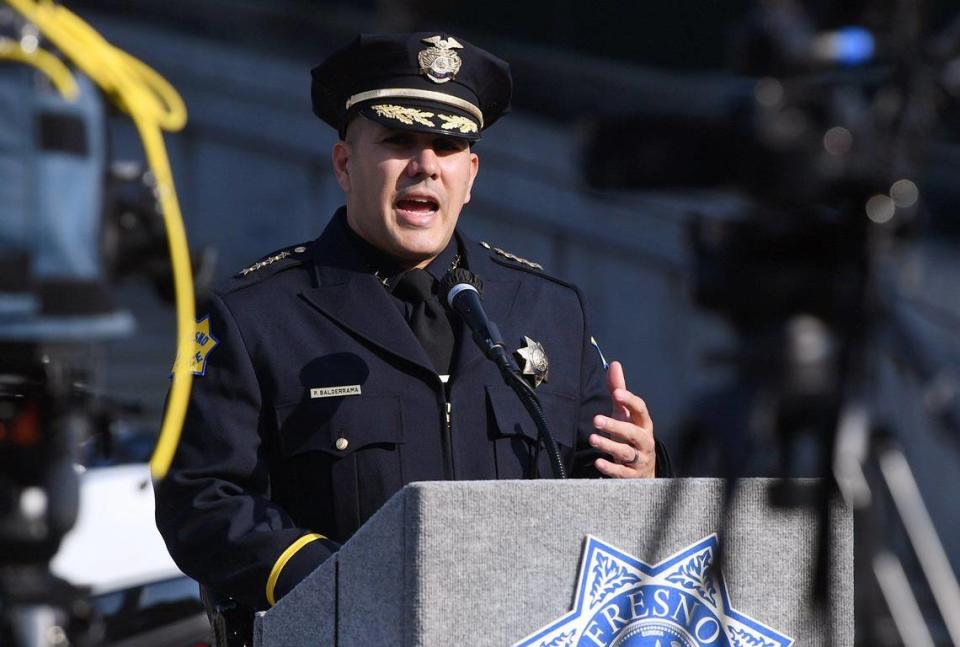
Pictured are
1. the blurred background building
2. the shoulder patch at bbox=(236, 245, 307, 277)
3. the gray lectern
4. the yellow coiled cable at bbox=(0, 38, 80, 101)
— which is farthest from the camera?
the blurred background building

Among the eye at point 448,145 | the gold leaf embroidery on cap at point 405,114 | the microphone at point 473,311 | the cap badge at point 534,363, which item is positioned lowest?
the cap badge at point 534,363

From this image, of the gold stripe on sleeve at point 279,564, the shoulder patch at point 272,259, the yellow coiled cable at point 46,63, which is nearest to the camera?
the gold stripe on sleeve at point 279,564

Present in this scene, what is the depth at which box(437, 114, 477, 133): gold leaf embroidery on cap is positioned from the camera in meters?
2.76

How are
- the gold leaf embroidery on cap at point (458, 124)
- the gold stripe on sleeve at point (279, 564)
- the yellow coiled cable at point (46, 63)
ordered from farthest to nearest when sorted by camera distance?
the gold leaf embroidery on cap at point (458, 124)
the yellow coiled cable at point (46, 63)
the gold stripe on sleeve at point (279, 564)

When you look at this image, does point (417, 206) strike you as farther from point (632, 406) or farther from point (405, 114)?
point (632, 406)

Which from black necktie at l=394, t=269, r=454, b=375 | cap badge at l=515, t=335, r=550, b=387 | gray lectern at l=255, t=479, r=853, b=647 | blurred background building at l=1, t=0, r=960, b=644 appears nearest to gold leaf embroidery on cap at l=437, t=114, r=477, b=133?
black necktie at l=394, t=269, r=454, b=375

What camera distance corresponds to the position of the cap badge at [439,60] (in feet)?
9.29

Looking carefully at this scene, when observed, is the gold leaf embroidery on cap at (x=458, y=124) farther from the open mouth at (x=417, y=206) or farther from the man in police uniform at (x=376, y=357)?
the open mouth at (x=417, y=206)

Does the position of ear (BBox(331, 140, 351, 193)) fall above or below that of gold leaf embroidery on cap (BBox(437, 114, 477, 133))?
below

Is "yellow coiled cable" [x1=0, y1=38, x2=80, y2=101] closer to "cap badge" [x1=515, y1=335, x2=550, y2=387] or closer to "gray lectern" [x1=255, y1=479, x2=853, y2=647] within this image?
"cap badge" [x1=515, y1=335, x2=550, y2=387]

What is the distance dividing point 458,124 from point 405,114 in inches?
3.7

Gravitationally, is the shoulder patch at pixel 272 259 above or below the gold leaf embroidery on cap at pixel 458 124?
below

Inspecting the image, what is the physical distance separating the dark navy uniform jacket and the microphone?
26cm

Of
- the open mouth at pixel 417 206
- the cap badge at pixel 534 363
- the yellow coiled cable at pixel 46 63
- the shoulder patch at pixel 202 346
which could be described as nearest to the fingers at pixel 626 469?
the cap badge at pixel 534 363
